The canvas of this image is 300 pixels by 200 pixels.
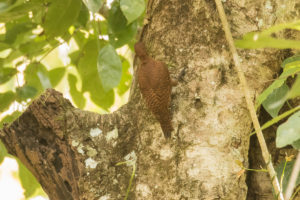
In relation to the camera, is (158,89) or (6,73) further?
(6,73)

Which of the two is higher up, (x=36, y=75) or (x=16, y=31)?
(x=16, y=31)

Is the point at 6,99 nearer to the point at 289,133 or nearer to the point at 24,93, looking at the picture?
the point at 24,93

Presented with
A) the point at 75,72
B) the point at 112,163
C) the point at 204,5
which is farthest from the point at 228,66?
the point at 75,72

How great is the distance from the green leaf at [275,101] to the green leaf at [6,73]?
1219mm

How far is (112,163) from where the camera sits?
1452 mm

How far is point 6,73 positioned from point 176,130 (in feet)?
3.36

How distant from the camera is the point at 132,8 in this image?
1.15 meters

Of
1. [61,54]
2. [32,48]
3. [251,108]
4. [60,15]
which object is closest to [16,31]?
[32,48]

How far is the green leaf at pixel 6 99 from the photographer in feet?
6.40

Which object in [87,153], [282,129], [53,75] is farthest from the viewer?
[53,75]

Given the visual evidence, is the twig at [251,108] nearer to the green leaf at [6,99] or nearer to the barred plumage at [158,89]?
the barred plumage at [158,89]

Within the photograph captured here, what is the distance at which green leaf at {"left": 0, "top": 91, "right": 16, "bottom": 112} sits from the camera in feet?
6.40

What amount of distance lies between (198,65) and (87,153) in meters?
0.49

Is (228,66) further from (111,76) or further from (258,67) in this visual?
(111,76)
